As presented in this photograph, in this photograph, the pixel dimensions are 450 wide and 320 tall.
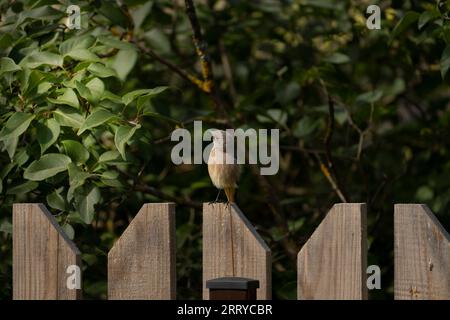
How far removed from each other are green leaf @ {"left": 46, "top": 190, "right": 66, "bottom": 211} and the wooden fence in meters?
0.28

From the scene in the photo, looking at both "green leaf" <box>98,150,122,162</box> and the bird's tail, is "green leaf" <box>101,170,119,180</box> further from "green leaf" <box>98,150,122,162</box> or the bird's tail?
the bird's tail

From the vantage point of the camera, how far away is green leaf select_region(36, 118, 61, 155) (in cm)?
268

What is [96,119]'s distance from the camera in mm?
2635

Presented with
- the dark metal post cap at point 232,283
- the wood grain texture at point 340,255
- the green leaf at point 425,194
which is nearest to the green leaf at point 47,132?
the dark metal post cap at point 232,283

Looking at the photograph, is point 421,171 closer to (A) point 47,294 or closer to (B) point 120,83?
(B) point 120,83

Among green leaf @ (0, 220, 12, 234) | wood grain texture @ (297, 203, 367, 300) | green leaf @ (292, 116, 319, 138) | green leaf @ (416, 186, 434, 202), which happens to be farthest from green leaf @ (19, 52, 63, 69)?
green leaf @ (416, 186, 434, 202)

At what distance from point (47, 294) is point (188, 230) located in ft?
5.13

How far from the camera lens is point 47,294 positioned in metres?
2.47

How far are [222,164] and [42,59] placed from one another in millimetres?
704

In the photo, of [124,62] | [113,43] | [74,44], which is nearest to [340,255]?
[74,44]

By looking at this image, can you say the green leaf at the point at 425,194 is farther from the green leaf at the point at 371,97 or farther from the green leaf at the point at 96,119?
the green leaf at the point at 96,119

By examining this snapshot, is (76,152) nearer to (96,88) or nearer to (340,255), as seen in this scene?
(96,88)

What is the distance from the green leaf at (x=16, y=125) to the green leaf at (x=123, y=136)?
29cm

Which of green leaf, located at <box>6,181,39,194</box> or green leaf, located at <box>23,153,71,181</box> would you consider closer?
green leaf, located at <box>23,153,71,181</box>
